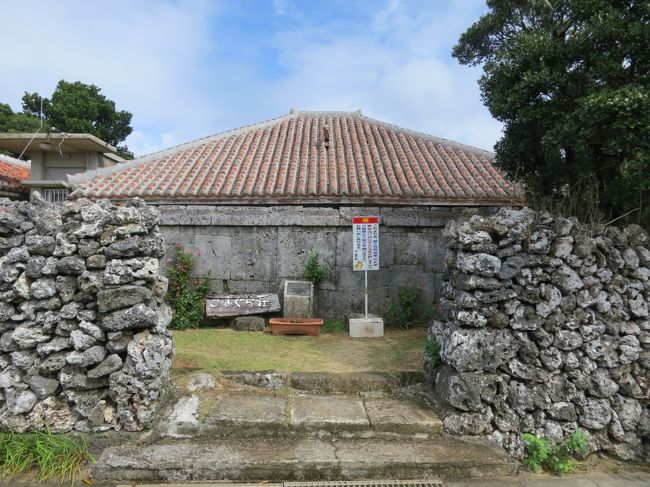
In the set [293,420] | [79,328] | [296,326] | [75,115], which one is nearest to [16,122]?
Result: [75,115]

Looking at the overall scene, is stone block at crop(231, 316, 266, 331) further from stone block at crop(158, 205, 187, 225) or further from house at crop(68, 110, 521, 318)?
stone block at crop(158, 205, 187, 225)

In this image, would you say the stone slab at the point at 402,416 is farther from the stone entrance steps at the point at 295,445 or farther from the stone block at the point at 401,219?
the stone block at the point at 401,219

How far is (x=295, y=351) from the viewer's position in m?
6.45

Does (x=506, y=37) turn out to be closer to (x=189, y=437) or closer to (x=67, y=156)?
(x=189, y=437)

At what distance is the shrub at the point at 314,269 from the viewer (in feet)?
26.9

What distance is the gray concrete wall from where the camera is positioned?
835cm

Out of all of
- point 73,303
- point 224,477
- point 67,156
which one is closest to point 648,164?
point 224,477

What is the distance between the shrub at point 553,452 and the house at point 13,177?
1538cm

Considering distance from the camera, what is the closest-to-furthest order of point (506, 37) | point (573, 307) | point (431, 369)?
point (573, 307) < point (431, 369) < point (506, 37)

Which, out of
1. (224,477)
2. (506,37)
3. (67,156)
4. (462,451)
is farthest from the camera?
(67,156)

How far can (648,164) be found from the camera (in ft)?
13.1

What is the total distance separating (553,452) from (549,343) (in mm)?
979

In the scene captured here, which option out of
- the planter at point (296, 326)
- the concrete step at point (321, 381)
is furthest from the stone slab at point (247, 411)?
the planter at point (296, 326)

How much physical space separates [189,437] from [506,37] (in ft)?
25.9
